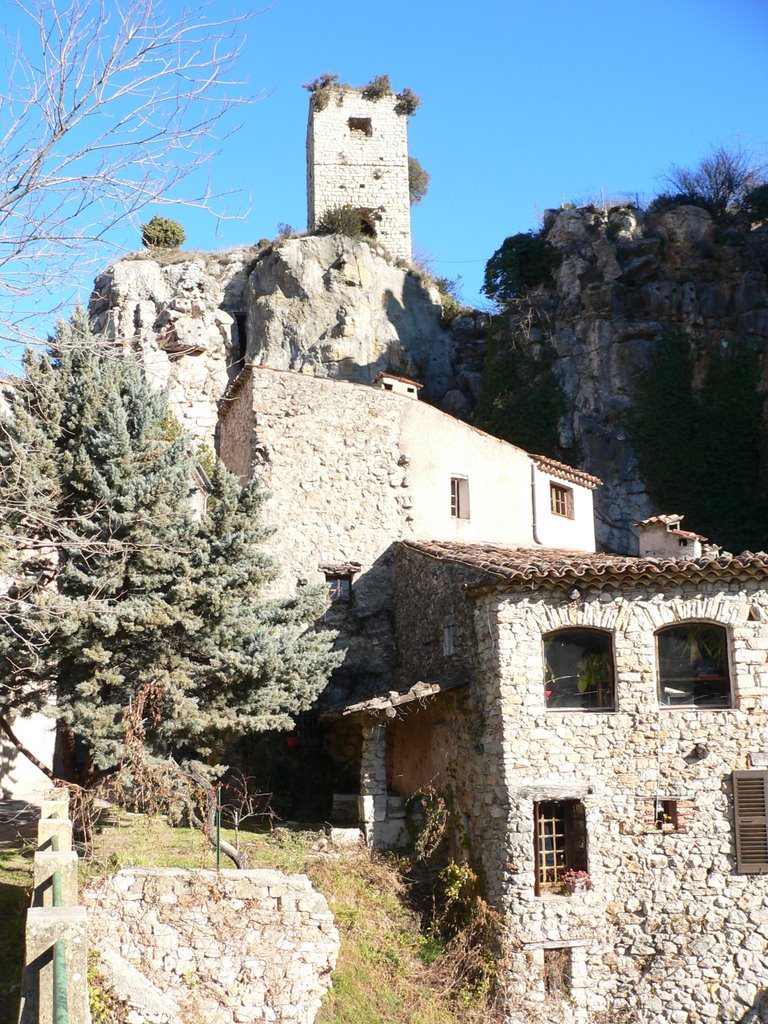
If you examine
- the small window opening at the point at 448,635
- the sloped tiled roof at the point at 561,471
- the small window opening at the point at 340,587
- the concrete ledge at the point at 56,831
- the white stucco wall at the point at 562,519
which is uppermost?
the sloped tiled roof at the point at 561,471

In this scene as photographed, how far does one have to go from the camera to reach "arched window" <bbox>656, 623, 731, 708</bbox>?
15.9 metres

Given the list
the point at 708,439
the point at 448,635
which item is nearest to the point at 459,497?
the point at 448,635

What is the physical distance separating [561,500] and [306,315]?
1656 cm

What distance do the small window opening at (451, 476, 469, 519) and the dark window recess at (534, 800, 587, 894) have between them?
8.86 meters

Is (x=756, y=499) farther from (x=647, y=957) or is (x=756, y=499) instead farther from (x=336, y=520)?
(x=647, y=957)

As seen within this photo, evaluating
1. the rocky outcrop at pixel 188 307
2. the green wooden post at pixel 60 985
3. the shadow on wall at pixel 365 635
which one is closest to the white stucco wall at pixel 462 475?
the shadow on wall at pixel 365 635

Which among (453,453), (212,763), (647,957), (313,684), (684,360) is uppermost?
(684,360)

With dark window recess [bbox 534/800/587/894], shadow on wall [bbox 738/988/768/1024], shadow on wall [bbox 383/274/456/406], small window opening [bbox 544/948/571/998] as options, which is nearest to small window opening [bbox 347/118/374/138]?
shadow on wall [bbox 383/274/456/406]

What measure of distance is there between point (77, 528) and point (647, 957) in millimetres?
10832

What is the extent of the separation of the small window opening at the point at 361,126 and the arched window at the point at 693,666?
35.5 meters

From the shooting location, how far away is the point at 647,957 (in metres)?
15.0

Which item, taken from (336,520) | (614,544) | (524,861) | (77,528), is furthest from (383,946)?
(614,544)

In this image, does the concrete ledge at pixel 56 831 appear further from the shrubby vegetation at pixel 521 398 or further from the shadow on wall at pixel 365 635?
the shrubby vegetation at pixel 521 398

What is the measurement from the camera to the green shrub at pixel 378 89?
1810 inches
